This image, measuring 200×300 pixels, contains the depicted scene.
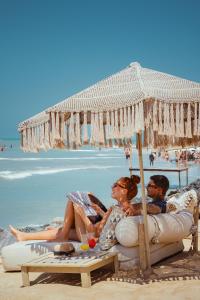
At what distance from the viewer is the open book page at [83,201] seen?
539 centimetres

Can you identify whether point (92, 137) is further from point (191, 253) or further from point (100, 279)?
point (191, 253)

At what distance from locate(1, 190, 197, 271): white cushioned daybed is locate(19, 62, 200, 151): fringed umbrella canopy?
2.95ft

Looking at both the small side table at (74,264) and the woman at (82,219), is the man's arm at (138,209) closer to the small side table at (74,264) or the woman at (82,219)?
the woman at (82,219)

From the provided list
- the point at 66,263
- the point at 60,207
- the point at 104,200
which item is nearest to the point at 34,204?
the point at 60,207

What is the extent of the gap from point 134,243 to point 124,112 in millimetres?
1392

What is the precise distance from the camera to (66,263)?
14.8 ft

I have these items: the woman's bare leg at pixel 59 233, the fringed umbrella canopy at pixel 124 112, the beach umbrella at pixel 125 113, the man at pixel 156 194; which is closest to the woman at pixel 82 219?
the woman's bare leg at pixel 59 233

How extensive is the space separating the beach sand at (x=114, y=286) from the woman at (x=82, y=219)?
531 mm

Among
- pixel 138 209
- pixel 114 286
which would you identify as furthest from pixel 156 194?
pixel 114 286

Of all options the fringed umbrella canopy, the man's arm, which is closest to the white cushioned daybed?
the man's arm

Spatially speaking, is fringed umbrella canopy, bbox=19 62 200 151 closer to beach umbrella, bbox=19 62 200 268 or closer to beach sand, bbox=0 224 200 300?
beach umbrella, bbox=19 62 200 268

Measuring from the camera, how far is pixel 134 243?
15.4ft

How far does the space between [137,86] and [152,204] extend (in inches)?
58.1

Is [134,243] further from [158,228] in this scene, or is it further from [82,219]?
[82,219]
